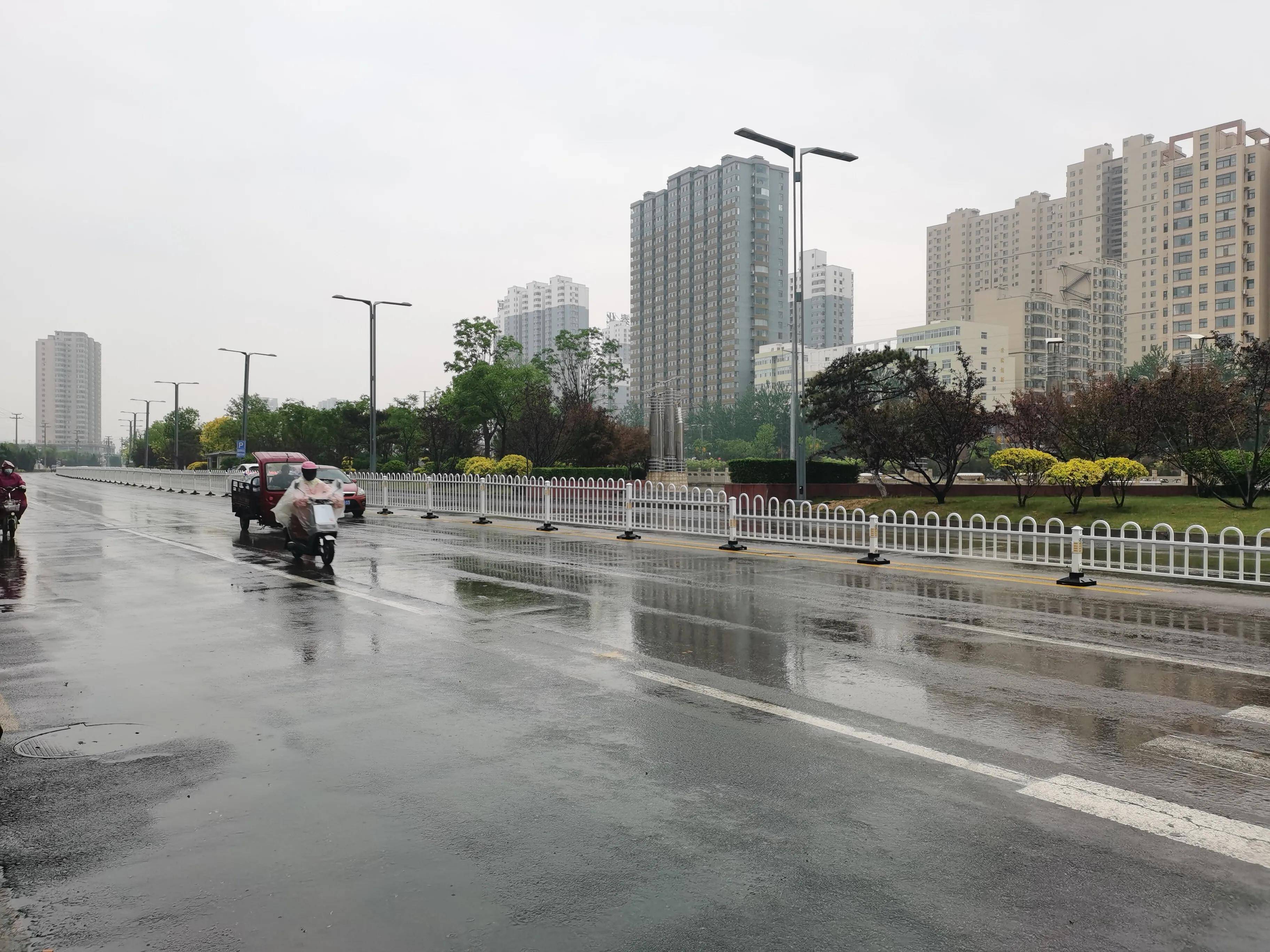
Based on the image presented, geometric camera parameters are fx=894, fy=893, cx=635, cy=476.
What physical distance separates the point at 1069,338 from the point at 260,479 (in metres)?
141

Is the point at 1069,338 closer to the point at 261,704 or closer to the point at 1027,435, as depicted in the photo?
Result: the point at 1027,435

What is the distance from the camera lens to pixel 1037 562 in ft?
48.0

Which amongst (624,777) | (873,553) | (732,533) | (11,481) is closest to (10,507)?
(11,481)

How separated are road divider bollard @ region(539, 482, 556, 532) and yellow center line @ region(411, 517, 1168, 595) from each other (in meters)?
1.92

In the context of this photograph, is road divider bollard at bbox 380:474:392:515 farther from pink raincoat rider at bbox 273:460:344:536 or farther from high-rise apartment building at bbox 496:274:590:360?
high-rise apartment building at bbox 496:274:590:360

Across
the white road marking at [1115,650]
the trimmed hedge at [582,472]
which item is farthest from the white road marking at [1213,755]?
the trimmed hedge at [582,472]

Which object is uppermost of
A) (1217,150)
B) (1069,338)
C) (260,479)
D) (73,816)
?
(1217,150)

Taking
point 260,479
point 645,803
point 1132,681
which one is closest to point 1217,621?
point 1132,681

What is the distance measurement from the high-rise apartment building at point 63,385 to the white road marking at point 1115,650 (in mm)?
207017

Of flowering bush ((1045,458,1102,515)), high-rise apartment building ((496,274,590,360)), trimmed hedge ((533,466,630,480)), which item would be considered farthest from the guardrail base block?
high-rise apartment building ((496,274,590,360))

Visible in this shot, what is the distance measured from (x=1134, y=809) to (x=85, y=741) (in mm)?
5866

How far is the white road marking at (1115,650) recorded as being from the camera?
7.37 meters

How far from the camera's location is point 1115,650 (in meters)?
8.09

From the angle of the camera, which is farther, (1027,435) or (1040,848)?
(1027,435)
